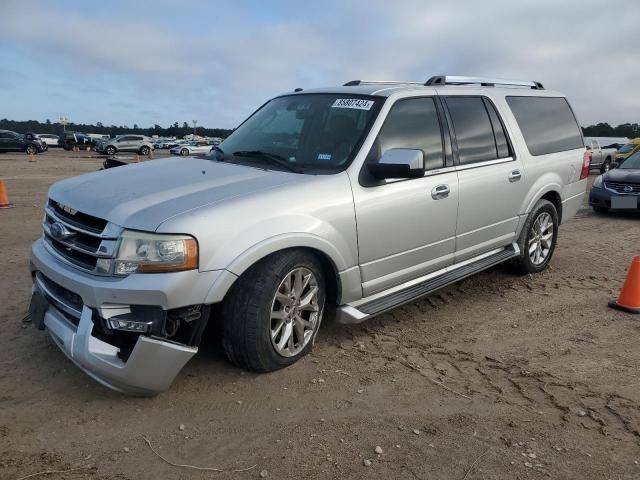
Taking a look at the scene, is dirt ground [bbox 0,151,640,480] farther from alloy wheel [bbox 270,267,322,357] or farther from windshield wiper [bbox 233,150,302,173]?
windshield wiper [bbox 233,150,302,173]

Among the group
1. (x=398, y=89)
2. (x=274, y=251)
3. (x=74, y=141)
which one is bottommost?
(x=74, y=141)

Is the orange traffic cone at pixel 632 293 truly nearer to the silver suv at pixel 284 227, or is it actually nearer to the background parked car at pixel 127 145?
the silver suv at pixel 284 227

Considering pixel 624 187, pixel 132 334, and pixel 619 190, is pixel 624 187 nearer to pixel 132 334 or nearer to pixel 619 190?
pixel 619 190

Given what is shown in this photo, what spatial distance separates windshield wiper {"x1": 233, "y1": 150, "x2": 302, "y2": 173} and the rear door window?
5.19 feet

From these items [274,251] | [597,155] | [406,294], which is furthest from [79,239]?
[597,155]

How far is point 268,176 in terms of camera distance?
12.2ft

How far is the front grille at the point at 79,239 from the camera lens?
3.12m

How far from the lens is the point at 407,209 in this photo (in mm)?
4078

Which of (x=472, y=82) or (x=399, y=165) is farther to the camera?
(x=472, y=82)

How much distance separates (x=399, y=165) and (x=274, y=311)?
4.27 ft

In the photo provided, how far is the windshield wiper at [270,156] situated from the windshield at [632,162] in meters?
9.65

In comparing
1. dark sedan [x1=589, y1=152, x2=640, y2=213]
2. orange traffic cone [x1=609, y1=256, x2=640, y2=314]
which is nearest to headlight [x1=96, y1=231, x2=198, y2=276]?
orange traffic cone [x1=609, y1=256, x2=640, y2=314]

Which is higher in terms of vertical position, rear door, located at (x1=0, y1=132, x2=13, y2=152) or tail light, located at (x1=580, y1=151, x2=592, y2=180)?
tail light, located at (x1=580, y1=151, x2=592, y2=180)

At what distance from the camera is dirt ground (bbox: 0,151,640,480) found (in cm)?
269
